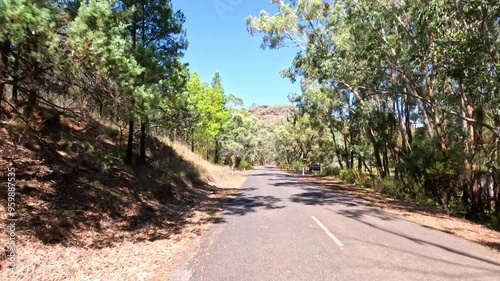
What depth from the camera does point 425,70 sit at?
15.5 metres

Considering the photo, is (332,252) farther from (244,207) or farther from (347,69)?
(347,69)

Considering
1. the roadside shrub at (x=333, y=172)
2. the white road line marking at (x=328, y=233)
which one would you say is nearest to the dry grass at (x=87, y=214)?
the white road line marking at (x=328, y=233)

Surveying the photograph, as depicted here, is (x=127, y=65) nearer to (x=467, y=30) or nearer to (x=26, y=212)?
(x=26, y=212)

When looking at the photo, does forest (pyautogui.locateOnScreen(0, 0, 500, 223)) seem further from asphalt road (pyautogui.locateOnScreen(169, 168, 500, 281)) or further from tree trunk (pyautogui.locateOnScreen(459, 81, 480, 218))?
asphalt road (pyautogui.locateOnScreen(169, 168, 500, 281))

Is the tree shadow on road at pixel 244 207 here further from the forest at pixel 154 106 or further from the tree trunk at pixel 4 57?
the tree trunk at pixel 4 57

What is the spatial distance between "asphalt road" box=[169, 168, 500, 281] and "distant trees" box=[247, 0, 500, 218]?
5098 mm

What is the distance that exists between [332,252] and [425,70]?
478 inches

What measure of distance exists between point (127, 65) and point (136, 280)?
175 inches

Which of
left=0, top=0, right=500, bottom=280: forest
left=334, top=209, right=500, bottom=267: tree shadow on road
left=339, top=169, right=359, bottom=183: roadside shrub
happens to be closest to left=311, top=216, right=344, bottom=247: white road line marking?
left=334, top=209, right=500, bottom=267: tree shadow on road

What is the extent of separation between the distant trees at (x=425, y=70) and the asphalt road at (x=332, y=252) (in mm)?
5098

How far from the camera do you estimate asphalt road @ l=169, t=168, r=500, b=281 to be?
18.3 feet

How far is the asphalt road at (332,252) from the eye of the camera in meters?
5.59

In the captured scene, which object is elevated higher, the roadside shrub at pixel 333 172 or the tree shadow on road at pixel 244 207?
the roadside shrub at pixel 333 172

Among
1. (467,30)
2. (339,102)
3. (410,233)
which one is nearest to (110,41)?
(410,233)
